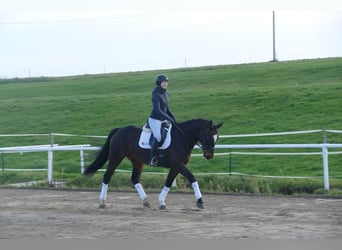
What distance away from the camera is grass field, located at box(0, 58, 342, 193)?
2178 cm

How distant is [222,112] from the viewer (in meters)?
30.4

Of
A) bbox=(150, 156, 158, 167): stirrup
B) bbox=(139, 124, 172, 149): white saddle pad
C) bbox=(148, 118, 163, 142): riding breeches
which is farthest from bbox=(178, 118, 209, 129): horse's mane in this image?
bbox=(150, 156, 158, 167): stirrup

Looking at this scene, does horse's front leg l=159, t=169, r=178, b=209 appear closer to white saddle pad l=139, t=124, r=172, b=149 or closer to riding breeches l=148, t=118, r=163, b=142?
white saddle pad l=139, t=124, r=172, b=149

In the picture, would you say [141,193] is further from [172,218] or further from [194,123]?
[172,218]

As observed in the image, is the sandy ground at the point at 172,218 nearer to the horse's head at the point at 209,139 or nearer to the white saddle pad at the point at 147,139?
the horse's head at the point at 209,139

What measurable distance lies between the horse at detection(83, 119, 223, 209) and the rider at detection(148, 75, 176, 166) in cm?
16

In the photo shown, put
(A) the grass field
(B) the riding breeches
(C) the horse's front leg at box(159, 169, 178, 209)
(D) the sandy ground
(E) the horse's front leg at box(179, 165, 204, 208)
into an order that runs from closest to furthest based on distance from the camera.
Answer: (D) the sandy ground, (E) the horse's front leg at box(179, 165, 204, 208), (C) the horse's front leg at box(159, 169, 178, 209), (B) the riding breeches, (A) the grass field

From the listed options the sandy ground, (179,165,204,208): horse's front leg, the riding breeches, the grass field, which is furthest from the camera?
the grass field

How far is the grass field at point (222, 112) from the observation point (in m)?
21.8

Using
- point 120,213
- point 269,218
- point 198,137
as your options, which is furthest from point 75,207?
point 269,218

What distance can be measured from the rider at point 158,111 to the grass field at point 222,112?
3904 mm

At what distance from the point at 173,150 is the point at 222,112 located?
1751cm

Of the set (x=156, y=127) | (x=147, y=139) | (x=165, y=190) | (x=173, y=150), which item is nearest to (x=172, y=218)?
(x=165, y=190)

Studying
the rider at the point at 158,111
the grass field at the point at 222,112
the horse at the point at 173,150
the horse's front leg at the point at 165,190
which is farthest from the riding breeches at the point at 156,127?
the grass field at the point at 222,112
